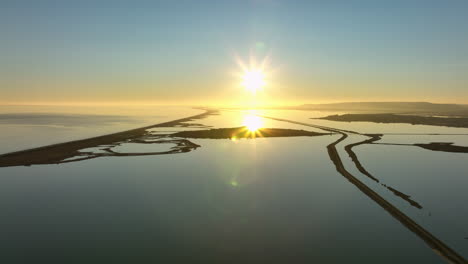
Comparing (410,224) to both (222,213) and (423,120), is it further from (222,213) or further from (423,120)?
(423,120)

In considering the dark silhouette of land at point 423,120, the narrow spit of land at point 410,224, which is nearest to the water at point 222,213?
the narrow spit of land at point 410,224

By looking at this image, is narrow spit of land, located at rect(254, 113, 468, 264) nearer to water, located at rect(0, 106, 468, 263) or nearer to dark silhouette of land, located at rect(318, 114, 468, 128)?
water, located at rect(0, 106, 468, 263)

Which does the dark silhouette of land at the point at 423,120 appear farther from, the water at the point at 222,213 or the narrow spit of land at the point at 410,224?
the narrow spit of land at the point at 410,224

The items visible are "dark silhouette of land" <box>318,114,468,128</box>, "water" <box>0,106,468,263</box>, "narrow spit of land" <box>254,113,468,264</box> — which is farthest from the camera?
"dark silhouette of land" <box>318,114,468,128</box>

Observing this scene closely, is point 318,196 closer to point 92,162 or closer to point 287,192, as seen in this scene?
point 287,192

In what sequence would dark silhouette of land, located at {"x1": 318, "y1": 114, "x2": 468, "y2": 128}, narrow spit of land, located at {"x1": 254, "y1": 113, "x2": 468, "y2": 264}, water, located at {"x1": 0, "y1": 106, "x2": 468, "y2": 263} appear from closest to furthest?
narrow spit of land, located at {"x1": 254, "y1": 113, "x2": 468, "y2": 264} → water, located at {"x1": 0, "y1": 106, "x2": 468, "y2": 263} → dark silhouette of land, located at {"x1": 318, "y1": 114, "x2": 468, "y2": 128}

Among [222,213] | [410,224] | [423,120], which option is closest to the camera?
[410,224]

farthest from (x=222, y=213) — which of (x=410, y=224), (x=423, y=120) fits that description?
(x=423, y=120)

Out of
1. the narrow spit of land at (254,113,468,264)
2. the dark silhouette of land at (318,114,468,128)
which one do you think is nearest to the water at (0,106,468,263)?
the narrow spit of land at (254,113,468,264)

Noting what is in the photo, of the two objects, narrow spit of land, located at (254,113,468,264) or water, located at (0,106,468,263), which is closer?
narrow spit of land, located at (254,113,468,264)
